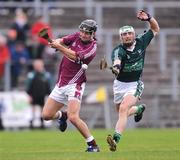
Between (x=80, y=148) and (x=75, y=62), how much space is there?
1.96 metres

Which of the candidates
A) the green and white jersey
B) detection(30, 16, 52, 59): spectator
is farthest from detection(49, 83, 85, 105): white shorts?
detection(30, 16, 52, 59): spectator

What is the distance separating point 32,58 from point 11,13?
137 inches

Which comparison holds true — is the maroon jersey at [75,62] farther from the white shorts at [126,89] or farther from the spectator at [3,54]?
the spectator at [3,54]


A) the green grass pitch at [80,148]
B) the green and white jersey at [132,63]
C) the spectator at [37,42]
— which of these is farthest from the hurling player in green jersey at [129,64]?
the spectator at [37,42]

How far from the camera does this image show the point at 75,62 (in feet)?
59.9

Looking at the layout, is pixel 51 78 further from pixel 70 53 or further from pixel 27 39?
pixel 70 53

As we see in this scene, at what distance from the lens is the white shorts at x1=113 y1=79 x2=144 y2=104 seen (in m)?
18.9

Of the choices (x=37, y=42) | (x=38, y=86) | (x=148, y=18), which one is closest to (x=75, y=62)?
(x=148, y=18)

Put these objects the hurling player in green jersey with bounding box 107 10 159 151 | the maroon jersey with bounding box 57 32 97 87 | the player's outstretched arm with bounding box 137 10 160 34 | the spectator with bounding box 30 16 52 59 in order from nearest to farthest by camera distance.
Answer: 1. the maroon jersey with bounding box 57 32 97 87
2. the hurling player in green jersey with bounding box 107 10 159 151
3. the player's outstretched arm with bounding box 137 10 160 34
4. the spectator with bounding box 30 16 52 59

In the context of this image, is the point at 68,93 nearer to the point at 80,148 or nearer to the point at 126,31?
the point at 80,148

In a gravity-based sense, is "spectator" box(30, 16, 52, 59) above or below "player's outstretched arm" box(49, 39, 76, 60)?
below

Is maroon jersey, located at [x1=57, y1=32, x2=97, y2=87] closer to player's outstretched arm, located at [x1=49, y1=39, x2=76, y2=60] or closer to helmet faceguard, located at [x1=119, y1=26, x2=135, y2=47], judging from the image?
player's outstretched arm, located at [x1=49, y1=39, x2=76, y2=60]

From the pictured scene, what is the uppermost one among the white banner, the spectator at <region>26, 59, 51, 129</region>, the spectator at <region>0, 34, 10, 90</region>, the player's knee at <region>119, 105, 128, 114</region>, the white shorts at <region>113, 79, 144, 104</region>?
the white shorts at <region>113, 79, 144, 104</region>

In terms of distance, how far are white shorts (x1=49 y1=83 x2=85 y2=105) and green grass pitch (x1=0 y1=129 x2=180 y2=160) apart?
0.99 meters
